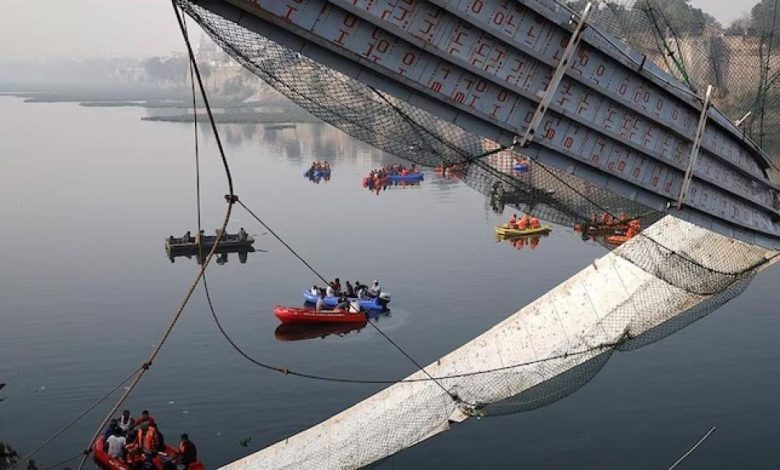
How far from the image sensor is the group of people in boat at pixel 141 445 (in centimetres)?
2622

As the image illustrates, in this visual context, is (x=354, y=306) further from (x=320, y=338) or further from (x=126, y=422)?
(x=126, y=422)

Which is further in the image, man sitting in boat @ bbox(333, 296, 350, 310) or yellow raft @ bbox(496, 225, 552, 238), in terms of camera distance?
yellow raft @ bbox(496, 225, 552, 238)

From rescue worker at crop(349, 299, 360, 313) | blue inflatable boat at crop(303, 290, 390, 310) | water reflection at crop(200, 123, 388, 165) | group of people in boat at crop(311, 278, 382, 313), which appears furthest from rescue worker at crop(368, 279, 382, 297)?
water reflection at crop(200, 123, 388, 165)

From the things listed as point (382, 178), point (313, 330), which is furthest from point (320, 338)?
point (382, 178)

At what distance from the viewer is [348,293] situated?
4644 centimetres

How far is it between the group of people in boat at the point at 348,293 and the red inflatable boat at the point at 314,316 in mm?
478

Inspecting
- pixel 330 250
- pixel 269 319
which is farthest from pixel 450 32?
pixel 330 250

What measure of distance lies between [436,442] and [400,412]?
6.53 m

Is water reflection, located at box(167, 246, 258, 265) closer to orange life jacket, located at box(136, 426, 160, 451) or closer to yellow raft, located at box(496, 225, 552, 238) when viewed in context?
yellow raft, located at box(496, 225, 552, 238)

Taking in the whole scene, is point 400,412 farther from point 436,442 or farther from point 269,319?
point 269,319

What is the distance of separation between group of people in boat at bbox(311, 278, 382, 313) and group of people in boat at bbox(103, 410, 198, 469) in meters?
16.4

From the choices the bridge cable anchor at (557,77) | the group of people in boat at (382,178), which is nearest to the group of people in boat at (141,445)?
the bridge cable anchor at (557,77)

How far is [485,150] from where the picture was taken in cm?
1966

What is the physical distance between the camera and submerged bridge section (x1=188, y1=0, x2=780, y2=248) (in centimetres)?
1471
